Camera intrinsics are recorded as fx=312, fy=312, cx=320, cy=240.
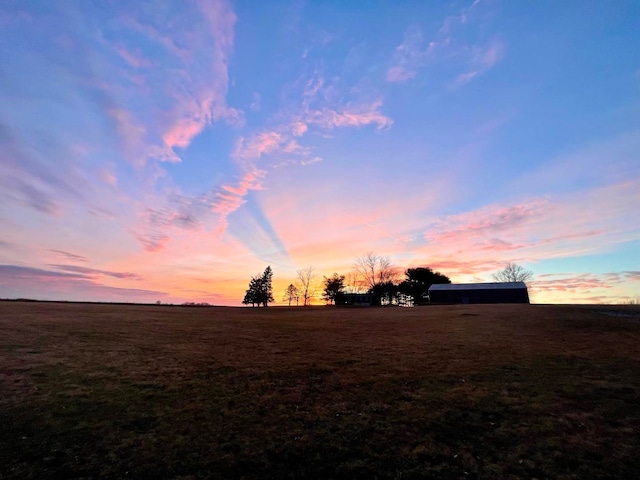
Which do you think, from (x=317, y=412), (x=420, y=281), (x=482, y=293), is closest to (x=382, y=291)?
(x=420, y=281)

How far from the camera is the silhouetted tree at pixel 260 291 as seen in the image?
14112 cm

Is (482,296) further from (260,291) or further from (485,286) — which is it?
(260,291)

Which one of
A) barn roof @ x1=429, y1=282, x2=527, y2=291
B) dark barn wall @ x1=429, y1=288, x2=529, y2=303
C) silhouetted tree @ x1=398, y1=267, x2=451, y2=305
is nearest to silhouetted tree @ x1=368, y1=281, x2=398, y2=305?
silhouetted tree @ x1=398, y1=267, x2=451, y2=305

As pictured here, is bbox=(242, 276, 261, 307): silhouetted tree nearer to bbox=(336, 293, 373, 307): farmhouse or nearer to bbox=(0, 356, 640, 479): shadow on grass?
bbox=(336, 293, 373, 307): farmhouse

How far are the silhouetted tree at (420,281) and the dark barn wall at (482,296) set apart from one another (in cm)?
1545

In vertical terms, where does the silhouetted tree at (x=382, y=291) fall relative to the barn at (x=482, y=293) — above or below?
above

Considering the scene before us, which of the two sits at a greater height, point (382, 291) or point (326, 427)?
point (382, 291)

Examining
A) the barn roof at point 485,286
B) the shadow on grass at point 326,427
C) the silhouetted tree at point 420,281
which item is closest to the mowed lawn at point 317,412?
the shadow on grass at point 326,427

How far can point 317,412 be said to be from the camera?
1080 centimetres

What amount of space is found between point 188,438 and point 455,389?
1011 cm

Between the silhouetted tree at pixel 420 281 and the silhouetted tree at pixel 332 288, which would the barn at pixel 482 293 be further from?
the silhouetted tree at pixel 332 288

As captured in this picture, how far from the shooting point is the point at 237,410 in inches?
430

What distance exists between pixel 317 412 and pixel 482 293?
94494 mm

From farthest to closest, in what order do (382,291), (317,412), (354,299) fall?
(382,291), (354,299), (317,412)
